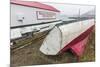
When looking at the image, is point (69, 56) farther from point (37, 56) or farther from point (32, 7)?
point (32, 7)

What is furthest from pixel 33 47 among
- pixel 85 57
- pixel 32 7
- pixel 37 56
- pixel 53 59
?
pixel 85 57

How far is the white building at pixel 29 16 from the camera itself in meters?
1.87

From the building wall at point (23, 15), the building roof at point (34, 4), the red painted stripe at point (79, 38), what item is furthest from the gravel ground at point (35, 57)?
the building roof at point (34, 4)

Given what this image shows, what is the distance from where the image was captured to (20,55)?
6.20 ft

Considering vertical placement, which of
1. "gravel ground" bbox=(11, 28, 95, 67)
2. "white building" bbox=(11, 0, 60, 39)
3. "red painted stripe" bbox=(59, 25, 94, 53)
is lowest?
"gravel ground" bbox=(11, 28, 95, 67)

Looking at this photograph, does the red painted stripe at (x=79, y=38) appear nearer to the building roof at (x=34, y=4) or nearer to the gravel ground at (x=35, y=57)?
the gravel ground at (x=35, y=57)

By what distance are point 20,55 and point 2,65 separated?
0.20 metres

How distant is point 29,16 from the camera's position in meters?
1.92

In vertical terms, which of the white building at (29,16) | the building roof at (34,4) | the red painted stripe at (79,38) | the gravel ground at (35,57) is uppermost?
the building roof at (34,4)

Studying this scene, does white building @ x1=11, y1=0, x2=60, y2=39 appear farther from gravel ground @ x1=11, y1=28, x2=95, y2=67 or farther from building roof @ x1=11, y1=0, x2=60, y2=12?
gravel ground @ x1=11, y1=28, x2=95, y2=67

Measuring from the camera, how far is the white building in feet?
6.12

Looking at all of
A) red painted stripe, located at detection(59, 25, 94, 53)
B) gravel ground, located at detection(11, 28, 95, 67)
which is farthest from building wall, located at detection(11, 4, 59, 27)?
red painted stripe, located at detection(59, 25, 94, 53)

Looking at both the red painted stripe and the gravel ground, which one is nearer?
the gravel ground

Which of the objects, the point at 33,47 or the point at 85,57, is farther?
the point at 85,57
